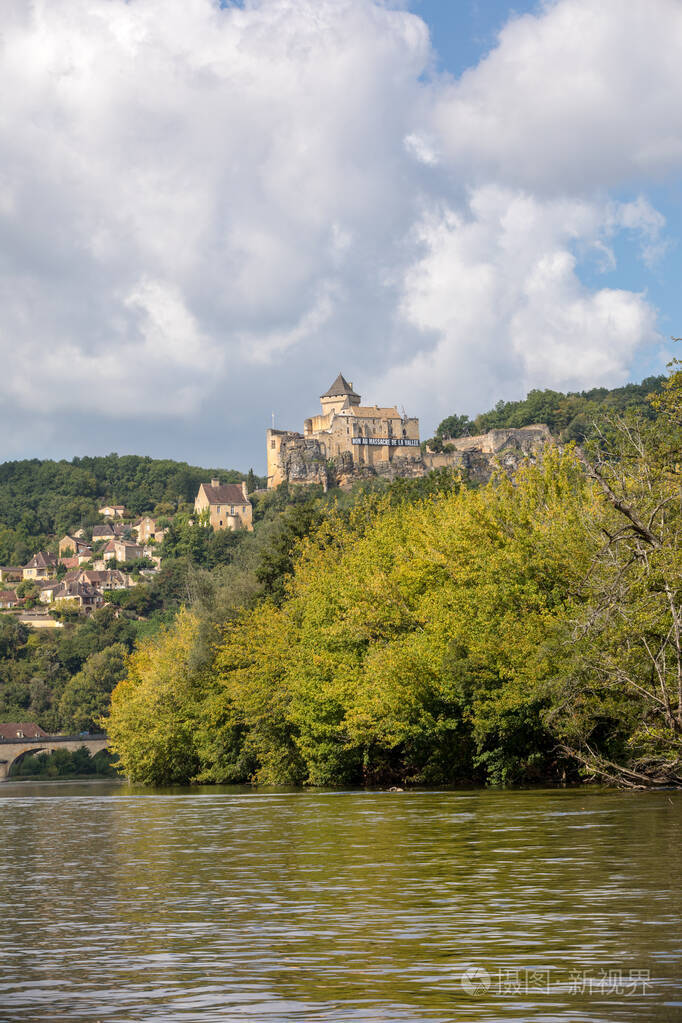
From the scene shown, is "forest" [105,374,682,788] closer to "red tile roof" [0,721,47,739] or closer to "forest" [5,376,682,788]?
"forest" [5,376,682,788]

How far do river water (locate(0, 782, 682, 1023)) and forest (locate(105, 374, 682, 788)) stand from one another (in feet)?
17.4

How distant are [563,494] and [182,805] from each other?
20.1 m

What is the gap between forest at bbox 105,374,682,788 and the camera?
115 feet

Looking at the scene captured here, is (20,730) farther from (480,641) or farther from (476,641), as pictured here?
(480,641)

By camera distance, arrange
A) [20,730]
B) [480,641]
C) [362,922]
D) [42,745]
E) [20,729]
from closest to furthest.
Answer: [362,922], [480,641], [42,745], [20,730], [20,729]

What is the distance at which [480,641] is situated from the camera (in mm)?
45812

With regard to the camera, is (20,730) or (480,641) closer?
(480,641)

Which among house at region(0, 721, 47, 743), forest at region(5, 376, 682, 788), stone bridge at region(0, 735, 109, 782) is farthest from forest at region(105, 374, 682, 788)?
house at region(0, 721, 47, 743)

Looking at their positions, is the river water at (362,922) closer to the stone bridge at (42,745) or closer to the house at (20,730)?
the stone bridge at (42,745)

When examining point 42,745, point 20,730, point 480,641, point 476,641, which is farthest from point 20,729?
point 480,641

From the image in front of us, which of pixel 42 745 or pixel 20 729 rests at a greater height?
pixel 20 729

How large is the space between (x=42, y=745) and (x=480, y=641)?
129 meters

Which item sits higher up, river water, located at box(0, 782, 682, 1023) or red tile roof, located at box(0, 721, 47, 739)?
red tile roof, located at box(0, 721, 47, 739)

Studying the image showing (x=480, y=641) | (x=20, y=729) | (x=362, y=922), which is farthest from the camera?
(x=20, y=729)
